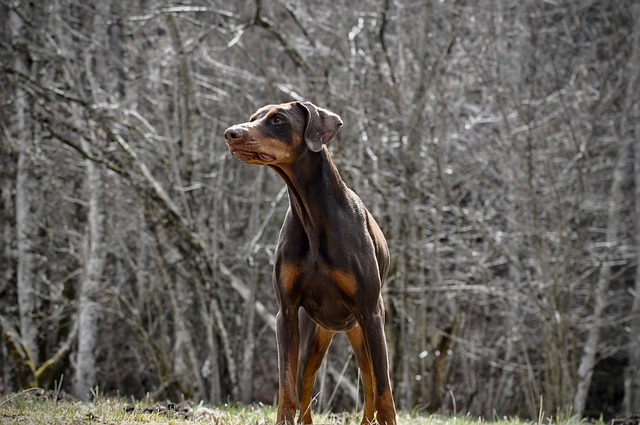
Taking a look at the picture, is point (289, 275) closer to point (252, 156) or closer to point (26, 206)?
point (252, 156)

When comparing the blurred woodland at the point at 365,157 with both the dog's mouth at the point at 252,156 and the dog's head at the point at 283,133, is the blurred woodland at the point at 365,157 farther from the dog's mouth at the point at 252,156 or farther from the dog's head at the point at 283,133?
the dog's mouth at the point at 252,156

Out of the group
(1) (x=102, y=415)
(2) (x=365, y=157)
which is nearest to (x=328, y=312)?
(1) (x=102, y=415)

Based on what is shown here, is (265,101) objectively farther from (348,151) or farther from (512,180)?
(512,180)

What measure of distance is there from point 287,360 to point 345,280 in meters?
0.55

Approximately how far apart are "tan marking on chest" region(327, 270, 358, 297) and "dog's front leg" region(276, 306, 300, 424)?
0.31 meters

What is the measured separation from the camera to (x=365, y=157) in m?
12.8

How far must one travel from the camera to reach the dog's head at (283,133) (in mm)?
4359

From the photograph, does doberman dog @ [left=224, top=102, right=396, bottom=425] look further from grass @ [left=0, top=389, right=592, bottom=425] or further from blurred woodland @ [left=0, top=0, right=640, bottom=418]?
blurred woodland @ [left=0, top=0, right=640, bottom=418]

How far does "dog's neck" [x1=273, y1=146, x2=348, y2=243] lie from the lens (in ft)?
15.5

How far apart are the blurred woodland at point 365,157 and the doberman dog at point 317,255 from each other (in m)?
3.97

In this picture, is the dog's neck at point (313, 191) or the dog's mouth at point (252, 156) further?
the dog's neck at point (313, 191)

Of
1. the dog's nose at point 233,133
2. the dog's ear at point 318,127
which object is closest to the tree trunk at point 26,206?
the dog's ear at point 318,127

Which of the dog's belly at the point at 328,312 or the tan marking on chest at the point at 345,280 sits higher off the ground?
the tan marking on chest at the point at 345,280

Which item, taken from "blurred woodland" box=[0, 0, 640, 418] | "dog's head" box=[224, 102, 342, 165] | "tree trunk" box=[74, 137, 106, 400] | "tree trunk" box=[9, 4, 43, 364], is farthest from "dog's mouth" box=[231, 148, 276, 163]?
"tree trunk" box=[9, 4, 43, 364]
